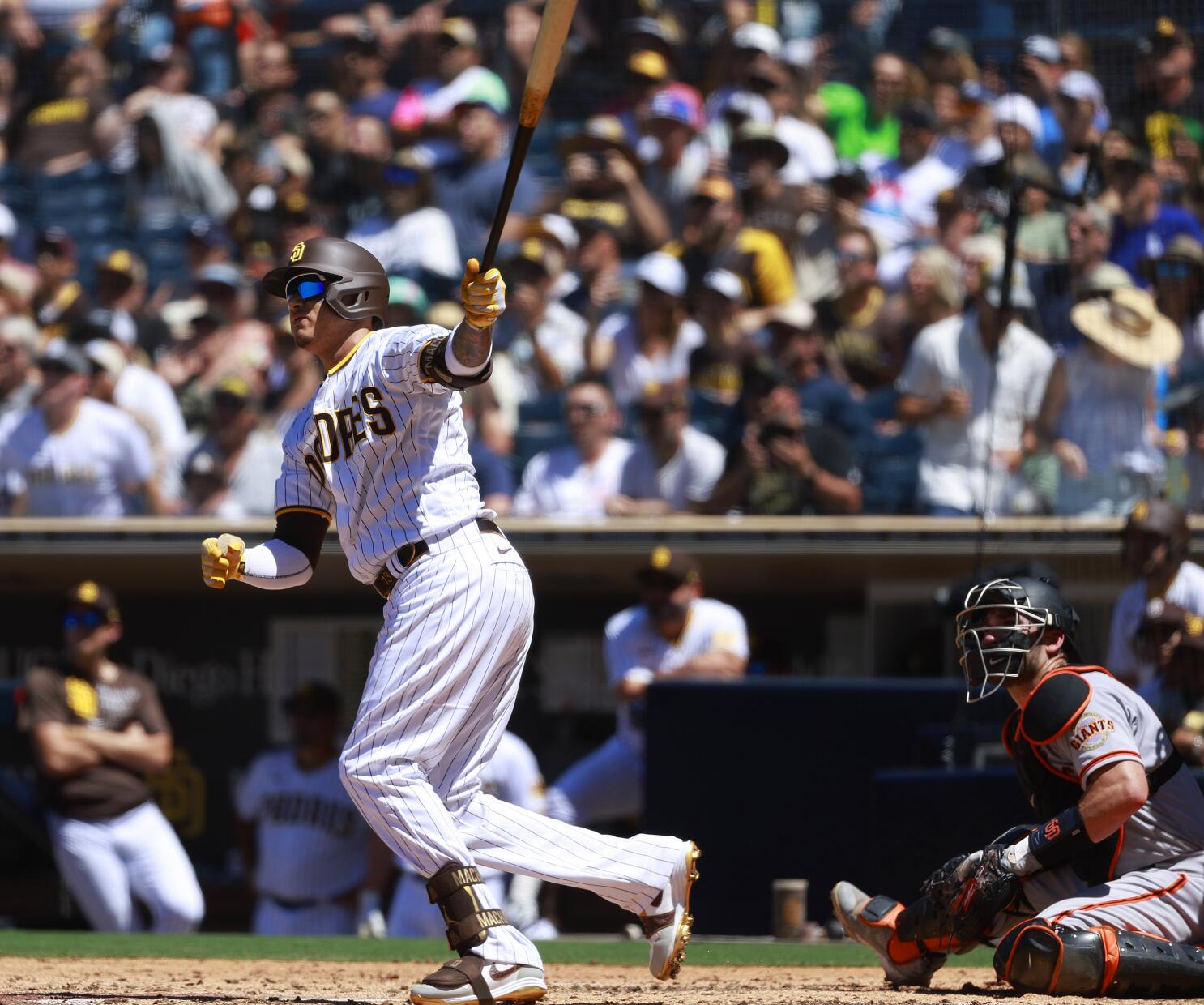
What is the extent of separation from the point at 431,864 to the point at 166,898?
4110 mm

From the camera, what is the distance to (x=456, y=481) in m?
4.10

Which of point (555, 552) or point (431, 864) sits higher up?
point (431, 864)

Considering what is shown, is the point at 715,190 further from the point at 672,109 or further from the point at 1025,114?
the point at 1025,114

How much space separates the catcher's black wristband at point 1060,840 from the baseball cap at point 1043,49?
199 inches

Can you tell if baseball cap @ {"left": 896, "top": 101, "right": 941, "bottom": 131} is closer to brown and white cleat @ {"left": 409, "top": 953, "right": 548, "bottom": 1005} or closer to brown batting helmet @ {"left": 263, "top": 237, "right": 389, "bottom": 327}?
brown batting helmet @ {"left": 263, "top": 237, "right": 389, "bottom": 327}

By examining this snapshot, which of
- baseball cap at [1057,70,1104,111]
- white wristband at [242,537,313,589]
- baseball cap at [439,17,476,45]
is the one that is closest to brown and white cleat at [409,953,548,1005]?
white wristband at [242,537,313,589]

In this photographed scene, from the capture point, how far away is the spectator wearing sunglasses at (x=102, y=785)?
7617 mm

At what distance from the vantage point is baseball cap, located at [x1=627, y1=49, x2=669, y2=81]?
10.4 m

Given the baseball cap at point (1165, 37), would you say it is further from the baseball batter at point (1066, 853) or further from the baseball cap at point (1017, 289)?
the baseball batter at point (1066, 853)

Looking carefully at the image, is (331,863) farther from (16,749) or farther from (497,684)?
(497,684)

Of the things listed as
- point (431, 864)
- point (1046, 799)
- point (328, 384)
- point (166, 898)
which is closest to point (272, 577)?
point (328, 384)

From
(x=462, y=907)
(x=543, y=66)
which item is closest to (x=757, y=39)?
(x=543, y=66)

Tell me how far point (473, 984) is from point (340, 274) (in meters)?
1.59

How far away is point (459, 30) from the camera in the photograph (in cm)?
1089
